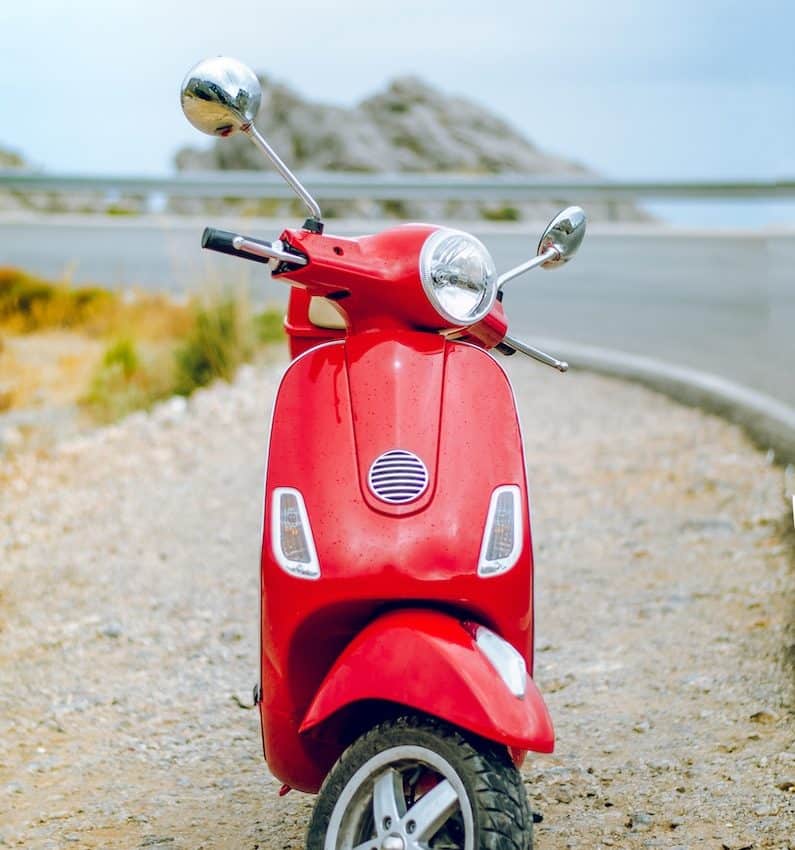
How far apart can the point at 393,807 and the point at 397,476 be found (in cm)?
57

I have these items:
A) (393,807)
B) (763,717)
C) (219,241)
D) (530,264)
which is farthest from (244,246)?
(763,717)

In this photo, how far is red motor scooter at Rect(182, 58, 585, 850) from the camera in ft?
7.20

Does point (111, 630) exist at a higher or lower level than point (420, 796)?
lower

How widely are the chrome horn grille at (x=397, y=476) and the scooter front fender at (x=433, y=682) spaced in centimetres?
21

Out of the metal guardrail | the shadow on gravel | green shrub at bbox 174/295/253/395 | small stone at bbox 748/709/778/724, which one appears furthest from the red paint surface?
the metal guardrail

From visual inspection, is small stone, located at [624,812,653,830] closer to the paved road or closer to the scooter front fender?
the scooter front fender

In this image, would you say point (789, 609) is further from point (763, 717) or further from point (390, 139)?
point (390, 139)

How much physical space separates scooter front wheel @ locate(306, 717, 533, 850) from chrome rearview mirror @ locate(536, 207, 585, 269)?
43.5 inches

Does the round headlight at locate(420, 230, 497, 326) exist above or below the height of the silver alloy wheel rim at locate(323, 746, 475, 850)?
above

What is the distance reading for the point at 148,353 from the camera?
9.09 m

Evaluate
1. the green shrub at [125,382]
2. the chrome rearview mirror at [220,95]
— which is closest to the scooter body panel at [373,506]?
the chrome rearview mirror at [220,95]

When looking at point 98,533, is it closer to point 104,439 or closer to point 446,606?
point 104,439

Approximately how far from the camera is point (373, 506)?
2404 millimetres

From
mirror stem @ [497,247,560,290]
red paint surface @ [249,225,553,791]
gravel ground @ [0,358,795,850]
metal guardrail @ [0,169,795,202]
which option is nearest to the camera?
red paint surface @ [249,225,553,791]
